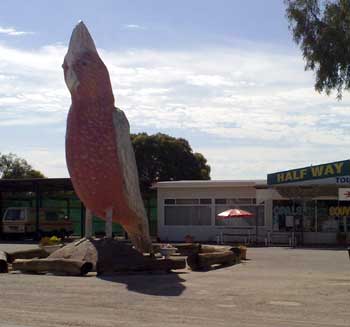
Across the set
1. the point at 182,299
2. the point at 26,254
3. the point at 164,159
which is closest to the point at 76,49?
the point at 26,254

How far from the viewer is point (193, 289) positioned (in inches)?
571

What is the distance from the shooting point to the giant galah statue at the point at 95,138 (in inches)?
735

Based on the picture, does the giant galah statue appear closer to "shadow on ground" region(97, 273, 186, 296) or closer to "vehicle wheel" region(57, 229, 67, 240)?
"shadow on ground" region(97, 273, 186, 296)

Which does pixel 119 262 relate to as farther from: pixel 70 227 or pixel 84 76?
pixel 70 227

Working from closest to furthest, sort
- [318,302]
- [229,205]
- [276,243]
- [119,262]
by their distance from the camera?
1. [318,302]
2. [119,262]
3. [276,243]
4. [229,205]

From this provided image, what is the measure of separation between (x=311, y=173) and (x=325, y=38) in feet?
45.6

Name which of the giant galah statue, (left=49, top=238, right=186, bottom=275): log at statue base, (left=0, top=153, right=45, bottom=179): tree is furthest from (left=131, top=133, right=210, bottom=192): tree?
(left=49, top=238, right=186, bottom=275): log at statue base

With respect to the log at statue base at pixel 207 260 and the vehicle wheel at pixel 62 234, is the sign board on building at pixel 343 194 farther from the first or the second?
the vehicle wheel at pixel 62 234

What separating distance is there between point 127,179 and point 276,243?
62.0ft

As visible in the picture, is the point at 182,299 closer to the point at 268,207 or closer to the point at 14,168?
the point at 268,207

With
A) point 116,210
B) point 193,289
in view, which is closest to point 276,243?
point 116,210

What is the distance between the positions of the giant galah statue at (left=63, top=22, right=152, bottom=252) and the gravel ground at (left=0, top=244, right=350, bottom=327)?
8.88 feet

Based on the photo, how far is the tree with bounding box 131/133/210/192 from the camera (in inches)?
2361

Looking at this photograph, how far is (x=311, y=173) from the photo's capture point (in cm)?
3488
